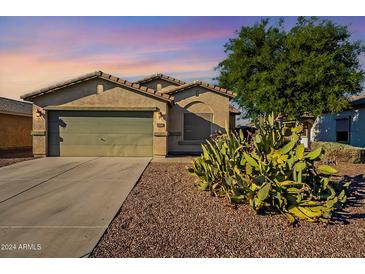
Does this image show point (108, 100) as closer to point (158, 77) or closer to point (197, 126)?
point (197, 126)

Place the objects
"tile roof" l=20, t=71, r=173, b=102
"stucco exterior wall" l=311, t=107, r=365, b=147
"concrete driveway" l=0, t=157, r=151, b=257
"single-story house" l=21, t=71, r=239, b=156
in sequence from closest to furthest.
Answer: "concrete driveway" l=0, t=157, r=151, b=257 < "tile roof" l=20, t=71, r=173, b=102 < "single-story house" l=21, t=71, r=239, b=156 < "stucco exterior wall" l=311, t=107, r=365, b=147

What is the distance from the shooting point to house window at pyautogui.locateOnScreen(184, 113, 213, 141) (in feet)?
50.8

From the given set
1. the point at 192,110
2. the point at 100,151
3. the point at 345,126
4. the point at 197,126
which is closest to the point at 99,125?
the point at 100,151

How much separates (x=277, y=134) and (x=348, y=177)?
406 cm

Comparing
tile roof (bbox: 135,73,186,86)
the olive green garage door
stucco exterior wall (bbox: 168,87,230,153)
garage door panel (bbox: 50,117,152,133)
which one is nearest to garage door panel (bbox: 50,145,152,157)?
the olive green garage door

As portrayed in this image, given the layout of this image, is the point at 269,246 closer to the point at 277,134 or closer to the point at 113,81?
the point at 277,134

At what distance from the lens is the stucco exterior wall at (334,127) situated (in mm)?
17719

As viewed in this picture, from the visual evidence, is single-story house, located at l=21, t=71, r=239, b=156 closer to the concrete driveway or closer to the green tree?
the concrete driveway

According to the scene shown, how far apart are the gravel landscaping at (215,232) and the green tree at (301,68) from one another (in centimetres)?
1041

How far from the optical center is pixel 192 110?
50.9 feet

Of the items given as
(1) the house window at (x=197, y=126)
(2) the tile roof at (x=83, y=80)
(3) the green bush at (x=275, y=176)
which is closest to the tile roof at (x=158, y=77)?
(1) the house window at (x=197, y=126)

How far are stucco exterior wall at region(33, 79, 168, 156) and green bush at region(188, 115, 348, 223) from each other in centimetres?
721

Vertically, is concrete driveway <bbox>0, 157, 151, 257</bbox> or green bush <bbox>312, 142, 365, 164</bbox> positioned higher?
green bush <bbox>312, 142, 365, 164</bbox>

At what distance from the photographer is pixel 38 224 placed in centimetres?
470
